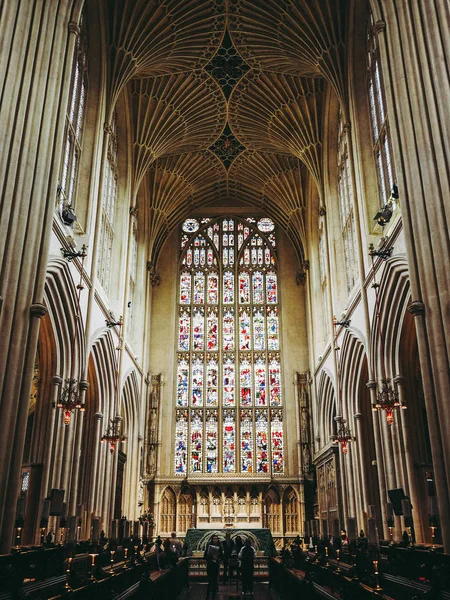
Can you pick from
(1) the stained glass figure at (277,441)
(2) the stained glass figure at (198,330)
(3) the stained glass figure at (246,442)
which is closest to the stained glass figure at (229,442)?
(3) the stained glass figure at (246,442)

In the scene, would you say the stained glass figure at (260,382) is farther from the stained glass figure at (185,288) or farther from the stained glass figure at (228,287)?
the stained glass figure at (185,288)

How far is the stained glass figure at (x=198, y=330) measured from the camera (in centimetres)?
3036

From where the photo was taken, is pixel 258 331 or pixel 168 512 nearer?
pixel 168 512

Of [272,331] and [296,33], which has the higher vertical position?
[296,33]

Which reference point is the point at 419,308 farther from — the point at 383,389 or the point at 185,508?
the point at 185,508

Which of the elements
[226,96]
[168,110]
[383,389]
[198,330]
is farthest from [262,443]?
[226,96]

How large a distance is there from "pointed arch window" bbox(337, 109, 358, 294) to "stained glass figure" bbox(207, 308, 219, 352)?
9825 mm

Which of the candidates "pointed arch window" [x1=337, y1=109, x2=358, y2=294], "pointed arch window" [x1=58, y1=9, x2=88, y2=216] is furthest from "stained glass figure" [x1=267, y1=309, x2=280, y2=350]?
"pointed arch window" [x1=58, y1=9, x2=88, y2=216]

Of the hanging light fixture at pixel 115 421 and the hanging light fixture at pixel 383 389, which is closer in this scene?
the hanging light fixture at pixel 383 389

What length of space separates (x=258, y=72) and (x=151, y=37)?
489 centimetres

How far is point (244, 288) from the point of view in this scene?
31.5 metres

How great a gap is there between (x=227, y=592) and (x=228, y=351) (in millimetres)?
15468

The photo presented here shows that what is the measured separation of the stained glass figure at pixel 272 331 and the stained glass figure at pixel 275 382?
0.75 metres

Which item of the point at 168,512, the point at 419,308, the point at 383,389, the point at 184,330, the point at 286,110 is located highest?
the point at 286,110
